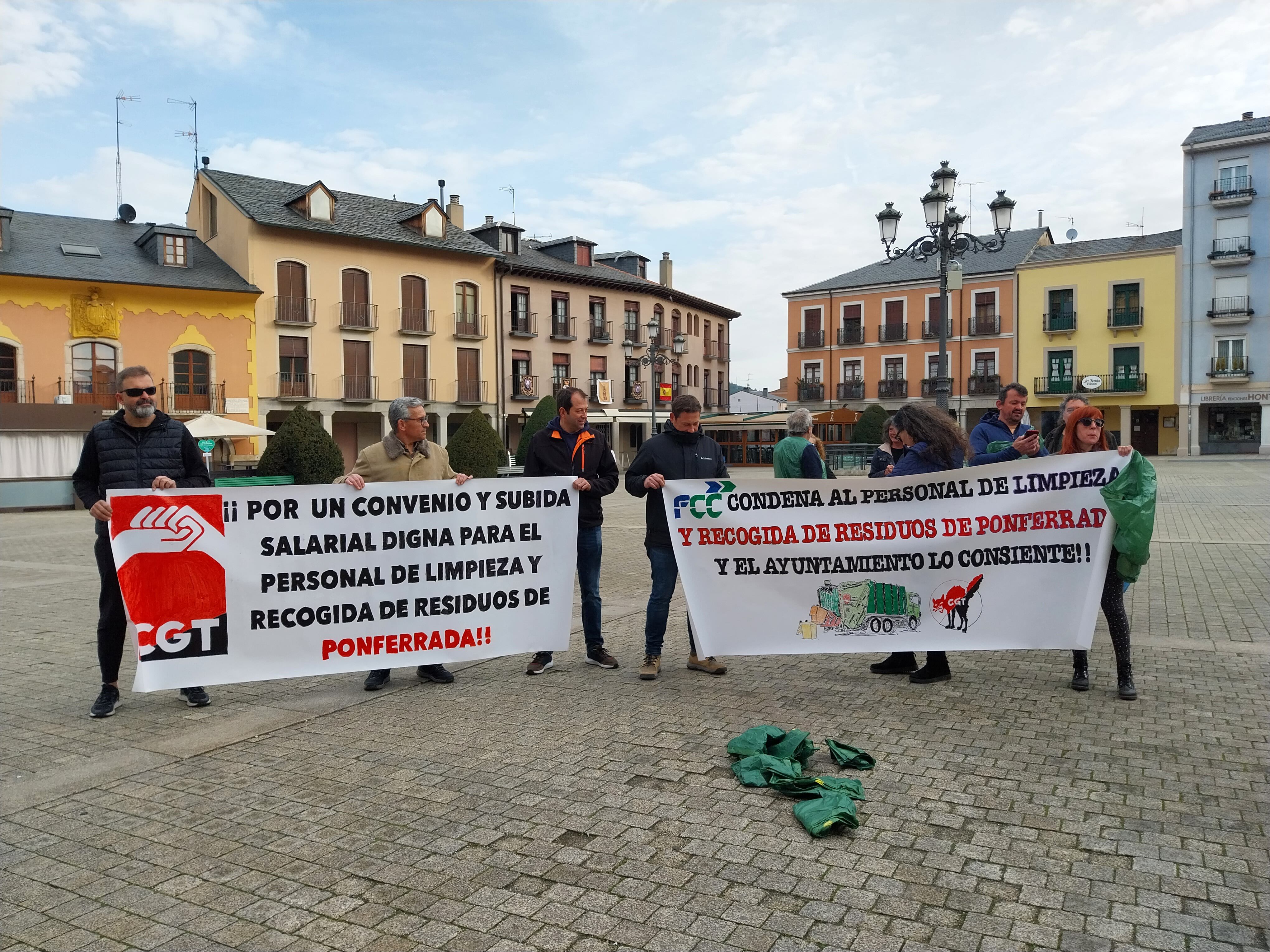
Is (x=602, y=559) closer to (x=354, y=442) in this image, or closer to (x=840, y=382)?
(x=354, y=442)

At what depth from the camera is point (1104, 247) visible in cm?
5256

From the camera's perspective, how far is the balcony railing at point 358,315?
39906 millimetres

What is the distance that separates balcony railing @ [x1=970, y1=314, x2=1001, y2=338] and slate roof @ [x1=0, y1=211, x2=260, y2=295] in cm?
3916

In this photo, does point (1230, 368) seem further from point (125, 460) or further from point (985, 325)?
point (125, 460)

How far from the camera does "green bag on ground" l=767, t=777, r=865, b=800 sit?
3938 mm

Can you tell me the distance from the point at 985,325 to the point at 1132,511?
52.8 m

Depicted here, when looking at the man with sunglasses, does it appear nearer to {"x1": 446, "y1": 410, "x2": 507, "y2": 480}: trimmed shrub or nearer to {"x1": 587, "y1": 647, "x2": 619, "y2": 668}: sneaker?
{"x1": 587, "y1": 647, "x2": 619, "y2": 668}: sneaker

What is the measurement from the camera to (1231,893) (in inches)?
122

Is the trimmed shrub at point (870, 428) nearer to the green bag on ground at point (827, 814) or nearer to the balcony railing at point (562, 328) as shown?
the balcony railing at point (562, 328)

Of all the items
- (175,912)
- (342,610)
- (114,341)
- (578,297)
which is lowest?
(175,912)

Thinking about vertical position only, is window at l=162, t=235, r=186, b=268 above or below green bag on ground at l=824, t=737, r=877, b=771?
above

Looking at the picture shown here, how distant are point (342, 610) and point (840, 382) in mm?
55859

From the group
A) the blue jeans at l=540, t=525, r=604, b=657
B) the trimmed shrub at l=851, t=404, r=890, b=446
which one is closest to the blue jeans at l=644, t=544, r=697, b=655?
the blue jeans at l=540, t=525, r=604, b=657

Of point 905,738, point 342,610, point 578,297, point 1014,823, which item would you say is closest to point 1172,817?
point 1014,823
